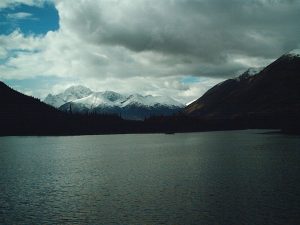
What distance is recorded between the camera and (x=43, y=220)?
48.6 metres

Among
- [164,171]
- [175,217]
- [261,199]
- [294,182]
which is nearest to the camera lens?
[175,217]

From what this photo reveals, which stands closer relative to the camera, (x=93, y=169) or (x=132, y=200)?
(x=132, y=200)

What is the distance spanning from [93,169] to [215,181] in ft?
140

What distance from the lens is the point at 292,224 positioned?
4328 cm

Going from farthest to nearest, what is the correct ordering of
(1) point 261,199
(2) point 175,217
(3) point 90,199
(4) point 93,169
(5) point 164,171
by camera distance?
1. (4) point 93,169
2. (5) point 164,171
3. (3) point 90,199
4. (1) point 261,199
5. (2) point 175,217

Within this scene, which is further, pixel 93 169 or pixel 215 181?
pixel 93 169

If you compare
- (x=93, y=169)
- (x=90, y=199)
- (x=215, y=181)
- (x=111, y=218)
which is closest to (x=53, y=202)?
(x=90, y=199)

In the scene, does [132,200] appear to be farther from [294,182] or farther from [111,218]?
[294,182]

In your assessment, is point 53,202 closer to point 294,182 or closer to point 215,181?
point 215,181

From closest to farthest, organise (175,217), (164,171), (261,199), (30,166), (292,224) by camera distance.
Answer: (292,224) < (175,217) < (261,199) < (164,171) < (30,166)

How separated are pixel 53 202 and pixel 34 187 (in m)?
16.6

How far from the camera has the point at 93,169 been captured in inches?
4067

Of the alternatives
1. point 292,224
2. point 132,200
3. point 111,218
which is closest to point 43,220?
point 111,218

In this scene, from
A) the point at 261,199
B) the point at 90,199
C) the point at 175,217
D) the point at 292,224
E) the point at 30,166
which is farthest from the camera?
the point at 30,166
